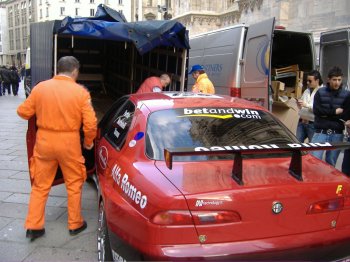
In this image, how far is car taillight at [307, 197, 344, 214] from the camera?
2.64 m

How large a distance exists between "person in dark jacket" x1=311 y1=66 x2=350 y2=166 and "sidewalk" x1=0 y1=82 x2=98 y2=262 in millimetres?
3142

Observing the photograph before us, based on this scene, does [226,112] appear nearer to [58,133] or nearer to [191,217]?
[191,217]

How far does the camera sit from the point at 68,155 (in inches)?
150

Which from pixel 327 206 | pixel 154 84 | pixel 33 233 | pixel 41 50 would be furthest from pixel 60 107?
pixel 41 50

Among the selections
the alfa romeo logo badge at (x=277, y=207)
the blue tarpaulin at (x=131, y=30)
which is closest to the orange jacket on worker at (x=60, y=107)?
the alfa romeo logo badge at (x=277, y=207)

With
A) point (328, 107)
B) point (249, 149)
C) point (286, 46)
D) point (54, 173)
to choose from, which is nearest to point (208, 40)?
point (286, 46)

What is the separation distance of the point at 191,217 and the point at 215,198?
19cm

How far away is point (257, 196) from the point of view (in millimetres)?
2512

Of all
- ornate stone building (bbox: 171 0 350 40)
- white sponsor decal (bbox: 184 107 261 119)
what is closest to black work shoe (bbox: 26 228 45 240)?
white sponsor decal (bbox: 184 107 261 119)

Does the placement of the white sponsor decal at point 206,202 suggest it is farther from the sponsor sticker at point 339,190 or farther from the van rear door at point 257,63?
the van rear door at point 257,63

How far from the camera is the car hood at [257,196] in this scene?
243 cm

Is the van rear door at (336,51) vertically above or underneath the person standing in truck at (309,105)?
above

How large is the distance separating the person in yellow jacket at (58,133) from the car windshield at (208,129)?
2.72 ft

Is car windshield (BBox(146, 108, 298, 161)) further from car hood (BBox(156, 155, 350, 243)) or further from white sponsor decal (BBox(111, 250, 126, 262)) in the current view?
white sponsor decal (BBox(111, 250, 126, 262))
